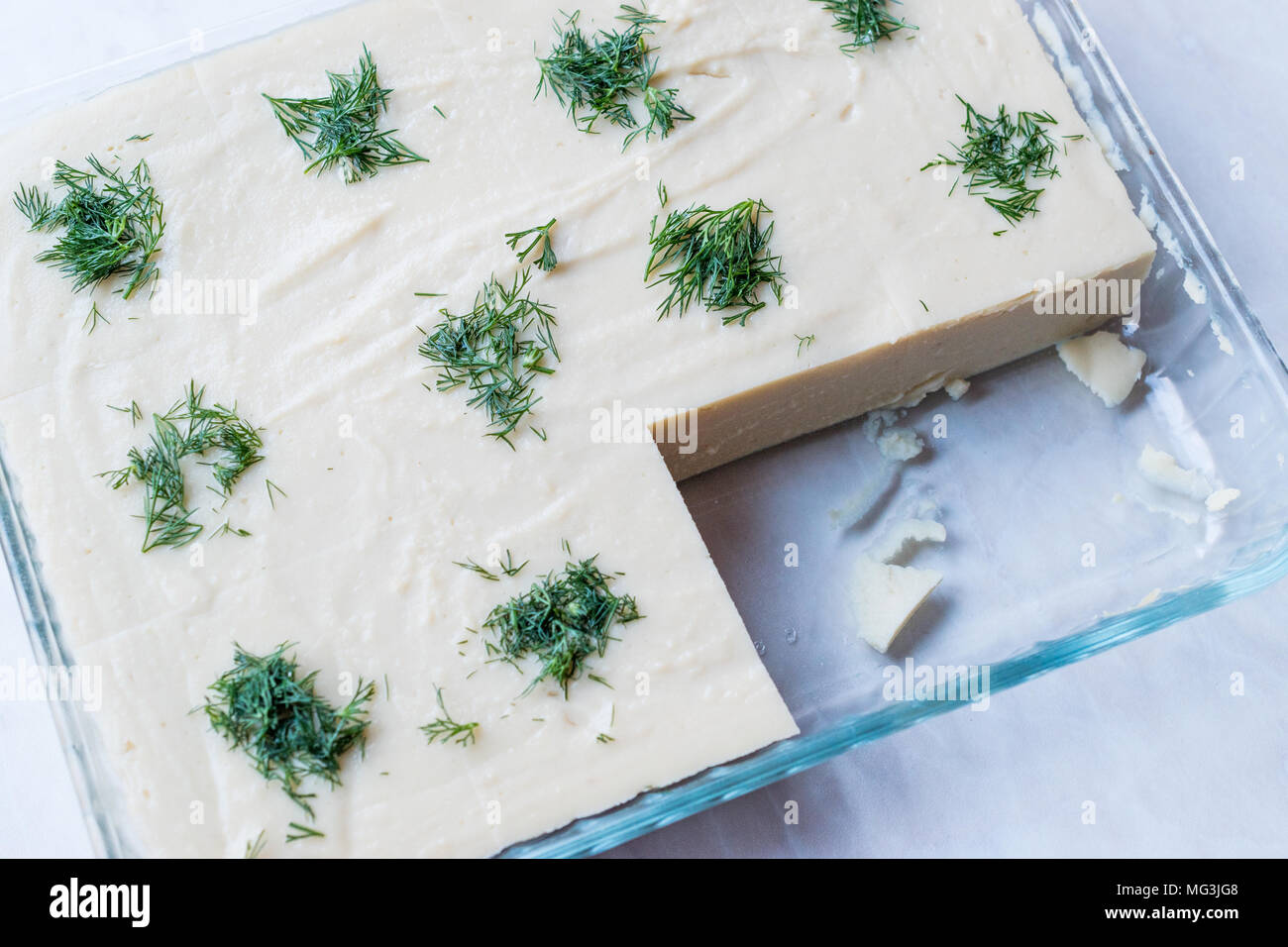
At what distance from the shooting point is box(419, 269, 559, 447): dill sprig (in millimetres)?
2977

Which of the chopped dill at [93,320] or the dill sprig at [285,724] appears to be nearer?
the dill sprig at [285,724]

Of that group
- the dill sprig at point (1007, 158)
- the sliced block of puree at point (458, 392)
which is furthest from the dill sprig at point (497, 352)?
the dill sprig at point (1007, 158)

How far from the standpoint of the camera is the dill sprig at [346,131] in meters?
3.12

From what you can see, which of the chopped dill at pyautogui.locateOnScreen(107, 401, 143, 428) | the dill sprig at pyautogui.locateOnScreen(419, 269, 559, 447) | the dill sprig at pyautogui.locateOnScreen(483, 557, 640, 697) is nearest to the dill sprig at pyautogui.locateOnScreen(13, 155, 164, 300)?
the chopped dill at pyautogui.locateOnScreen(107, 401, 143, 428)

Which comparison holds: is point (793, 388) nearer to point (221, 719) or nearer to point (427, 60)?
point (427, 60)

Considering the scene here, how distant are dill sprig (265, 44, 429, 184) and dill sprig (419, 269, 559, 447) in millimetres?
455

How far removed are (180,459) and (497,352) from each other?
0.82m

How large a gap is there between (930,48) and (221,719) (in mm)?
2565

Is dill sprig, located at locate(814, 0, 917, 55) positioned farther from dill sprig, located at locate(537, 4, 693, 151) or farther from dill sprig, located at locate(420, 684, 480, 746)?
dill sprig, located at locate(420, 684, 480, 746)

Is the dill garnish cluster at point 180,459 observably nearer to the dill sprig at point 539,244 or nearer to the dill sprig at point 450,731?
the dill sprig at point 450,731

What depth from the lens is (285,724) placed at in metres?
2.73

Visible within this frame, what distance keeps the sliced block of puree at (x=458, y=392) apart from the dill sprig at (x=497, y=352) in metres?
0.05
